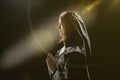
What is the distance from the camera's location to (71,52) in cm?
152

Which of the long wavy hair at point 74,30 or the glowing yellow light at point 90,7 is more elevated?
the glowing yellow light at point 90,7

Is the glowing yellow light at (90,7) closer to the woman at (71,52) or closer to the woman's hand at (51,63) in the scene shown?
the woman at (71,52)

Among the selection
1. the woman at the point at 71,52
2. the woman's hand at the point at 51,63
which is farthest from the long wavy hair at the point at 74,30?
the woman's hand at the point at 51,63

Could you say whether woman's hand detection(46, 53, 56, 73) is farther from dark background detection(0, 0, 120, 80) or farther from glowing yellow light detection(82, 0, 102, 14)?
glowing yellow light detection(82, 0, 102, 14)

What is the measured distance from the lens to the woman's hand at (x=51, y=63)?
1.55 metres

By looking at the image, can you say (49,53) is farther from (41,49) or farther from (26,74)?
(26,74)

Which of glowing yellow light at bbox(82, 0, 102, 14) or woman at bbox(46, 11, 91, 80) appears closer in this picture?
woman at bbox(46, 11, 91, 80)

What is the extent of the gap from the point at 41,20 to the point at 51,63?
0.86ft

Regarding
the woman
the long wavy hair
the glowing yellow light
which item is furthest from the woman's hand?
the glowing yellow light

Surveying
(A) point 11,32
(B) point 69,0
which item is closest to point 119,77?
(B) point 69,0

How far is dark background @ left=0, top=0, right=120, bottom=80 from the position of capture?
5.13 ft

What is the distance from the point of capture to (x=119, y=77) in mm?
1561

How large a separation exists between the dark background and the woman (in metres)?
0.04

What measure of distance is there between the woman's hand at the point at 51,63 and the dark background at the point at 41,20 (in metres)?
0.03
